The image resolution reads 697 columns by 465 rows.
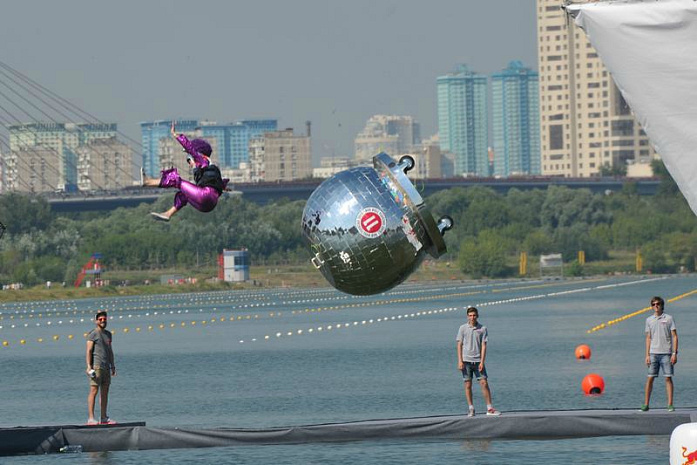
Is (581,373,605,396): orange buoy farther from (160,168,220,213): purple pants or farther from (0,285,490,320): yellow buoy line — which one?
(0,285,490,320): yellow buoy line

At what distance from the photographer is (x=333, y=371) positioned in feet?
186

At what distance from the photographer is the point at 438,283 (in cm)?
17575

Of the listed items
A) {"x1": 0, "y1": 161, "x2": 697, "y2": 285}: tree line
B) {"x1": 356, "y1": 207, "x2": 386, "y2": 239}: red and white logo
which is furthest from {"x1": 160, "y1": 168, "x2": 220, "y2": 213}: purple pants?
{"x1": 0, "y1": 161, "x2": 697, "y2": 285}: tree line

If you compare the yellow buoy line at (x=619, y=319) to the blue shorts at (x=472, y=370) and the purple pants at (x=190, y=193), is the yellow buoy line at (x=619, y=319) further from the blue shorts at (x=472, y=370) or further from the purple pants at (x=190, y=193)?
the purple pants at (x=190, y=193)

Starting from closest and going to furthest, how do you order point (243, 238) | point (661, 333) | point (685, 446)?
point (685, 446)
point (661, 333)
point (243, 238)

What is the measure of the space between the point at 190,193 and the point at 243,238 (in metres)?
140

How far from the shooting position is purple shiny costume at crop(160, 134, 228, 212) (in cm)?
1605

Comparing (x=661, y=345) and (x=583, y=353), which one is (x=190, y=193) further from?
(x=583, y=353)

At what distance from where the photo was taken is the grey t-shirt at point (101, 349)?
27891 millimetres

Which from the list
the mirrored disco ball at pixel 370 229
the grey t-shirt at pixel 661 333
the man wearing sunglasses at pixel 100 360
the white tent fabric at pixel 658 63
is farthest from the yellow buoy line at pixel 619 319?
the white tent fabric at pixel 658 63

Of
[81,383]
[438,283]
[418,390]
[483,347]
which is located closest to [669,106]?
[483,347]

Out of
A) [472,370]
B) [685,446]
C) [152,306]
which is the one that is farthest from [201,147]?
[152,306]

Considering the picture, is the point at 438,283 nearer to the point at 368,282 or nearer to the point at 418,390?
the point at 418,390

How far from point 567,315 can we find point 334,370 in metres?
39.6
